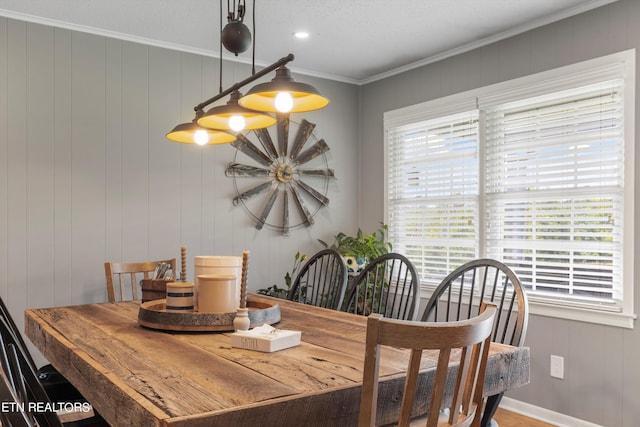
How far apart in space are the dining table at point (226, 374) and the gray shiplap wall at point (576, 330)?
1598 millimetres

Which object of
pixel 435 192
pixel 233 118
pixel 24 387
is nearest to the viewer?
pixel 24 387

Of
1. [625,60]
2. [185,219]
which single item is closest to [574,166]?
[625,60]

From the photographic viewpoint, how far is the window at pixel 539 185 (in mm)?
3000

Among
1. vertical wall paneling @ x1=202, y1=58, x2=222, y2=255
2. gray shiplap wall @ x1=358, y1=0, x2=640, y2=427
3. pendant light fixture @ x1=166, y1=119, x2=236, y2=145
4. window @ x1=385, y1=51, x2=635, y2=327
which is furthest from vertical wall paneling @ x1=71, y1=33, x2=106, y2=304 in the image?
gray shiplap wall @ x1=358, y1=0, x2=640, y2=427

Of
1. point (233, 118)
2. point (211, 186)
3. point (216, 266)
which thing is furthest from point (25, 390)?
point (211, 186)

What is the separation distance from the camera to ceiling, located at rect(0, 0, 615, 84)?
3.10 m

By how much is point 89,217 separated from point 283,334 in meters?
2.24

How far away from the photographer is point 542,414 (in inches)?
130

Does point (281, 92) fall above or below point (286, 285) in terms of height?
above

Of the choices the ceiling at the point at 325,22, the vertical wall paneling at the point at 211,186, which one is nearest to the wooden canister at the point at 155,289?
the vertical wall paneling at the point at 211,186

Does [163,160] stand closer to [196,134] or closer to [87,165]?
[87,165]

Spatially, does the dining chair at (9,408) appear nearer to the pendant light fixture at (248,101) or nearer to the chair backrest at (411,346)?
the chair backrest at (411,346)

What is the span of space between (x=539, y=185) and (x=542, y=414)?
4.59 feet

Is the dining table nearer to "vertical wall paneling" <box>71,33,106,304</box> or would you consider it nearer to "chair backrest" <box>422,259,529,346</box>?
"chair backrest" <box>422,259,529,346</box>
